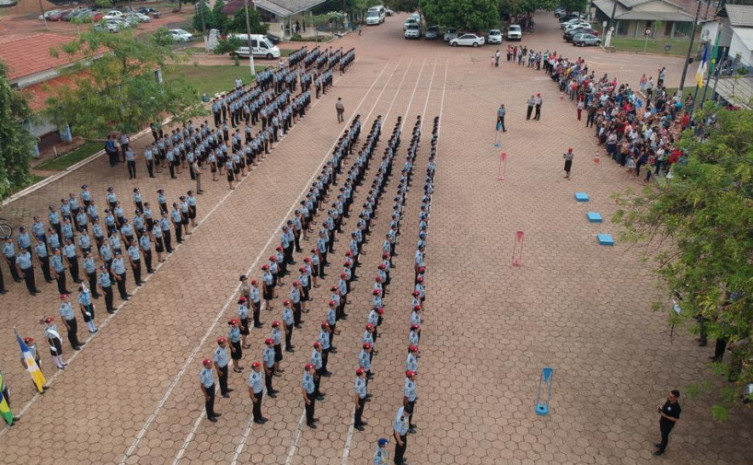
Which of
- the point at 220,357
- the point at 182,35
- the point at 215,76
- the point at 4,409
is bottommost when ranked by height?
the point at 4,409

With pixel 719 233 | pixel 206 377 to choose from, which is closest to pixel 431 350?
pixel 206 377

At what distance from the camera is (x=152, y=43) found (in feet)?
72.2

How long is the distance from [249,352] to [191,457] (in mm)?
2695

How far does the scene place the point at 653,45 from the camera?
46.4 metres

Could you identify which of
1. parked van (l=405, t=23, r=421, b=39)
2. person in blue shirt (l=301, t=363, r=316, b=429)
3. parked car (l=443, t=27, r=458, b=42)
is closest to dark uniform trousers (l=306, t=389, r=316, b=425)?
person in blue shirt (l=301, t=363, r=316, b=429)

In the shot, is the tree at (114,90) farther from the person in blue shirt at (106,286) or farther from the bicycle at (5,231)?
the person in blue shirt at (106,286)

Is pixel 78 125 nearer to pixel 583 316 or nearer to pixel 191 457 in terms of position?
pixel 191 457

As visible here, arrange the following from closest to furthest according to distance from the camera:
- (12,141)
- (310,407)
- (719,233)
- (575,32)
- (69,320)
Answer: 1. (719,233)
2. (310,407)
3. (69,320)
4. (12,141)
5. (575,32)

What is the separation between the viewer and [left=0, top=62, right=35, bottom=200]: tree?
14.6m

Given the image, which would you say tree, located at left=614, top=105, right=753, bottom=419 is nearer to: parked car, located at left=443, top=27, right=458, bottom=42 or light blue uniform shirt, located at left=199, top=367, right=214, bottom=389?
light blue uniform shirt, located at left=199, top=367, right=214, bottom=389

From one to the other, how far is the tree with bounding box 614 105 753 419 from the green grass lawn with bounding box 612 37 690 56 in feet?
125

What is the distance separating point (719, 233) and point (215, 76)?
3330 centimetres

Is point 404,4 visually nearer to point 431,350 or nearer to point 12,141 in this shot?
point 12,141

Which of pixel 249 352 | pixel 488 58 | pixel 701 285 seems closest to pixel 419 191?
pixel 249 352
